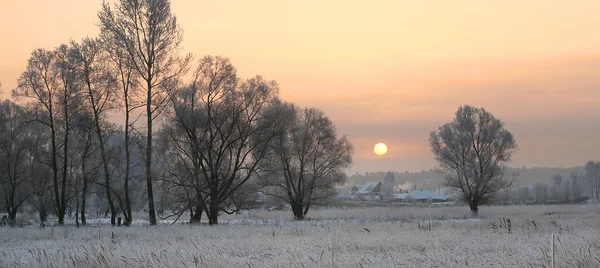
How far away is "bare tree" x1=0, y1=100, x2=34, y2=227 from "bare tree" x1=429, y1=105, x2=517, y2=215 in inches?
1440

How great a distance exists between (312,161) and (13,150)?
23.4 meters

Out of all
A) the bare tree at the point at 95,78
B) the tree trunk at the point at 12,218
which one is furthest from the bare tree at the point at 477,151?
the tree trunk at the point at 12,218

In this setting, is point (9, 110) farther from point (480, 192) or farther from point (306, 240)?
point (480, 192)

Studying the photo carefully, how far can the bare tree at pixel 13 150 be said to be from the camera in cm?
3553

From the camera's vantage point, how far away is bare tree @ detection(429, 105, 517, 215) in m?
47.1

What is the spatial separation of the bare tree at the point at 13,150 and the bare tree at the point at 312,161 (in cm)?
1858

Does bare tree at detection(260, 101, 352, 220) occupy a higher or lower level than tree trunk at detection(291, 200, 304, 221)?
higher

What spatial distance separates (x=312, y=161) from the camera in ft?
136

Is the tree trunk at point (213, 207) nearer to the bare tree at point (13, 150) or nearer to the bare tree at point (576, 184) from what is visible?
the bare tree at point (13, 150)

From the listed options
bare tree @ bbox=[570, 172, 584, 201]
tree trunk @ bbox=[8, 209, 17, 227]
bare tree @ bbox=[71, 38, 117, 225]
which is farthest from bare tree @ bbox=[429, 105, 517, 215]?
bare tree @ bbox=[570, 172, 584, 201]

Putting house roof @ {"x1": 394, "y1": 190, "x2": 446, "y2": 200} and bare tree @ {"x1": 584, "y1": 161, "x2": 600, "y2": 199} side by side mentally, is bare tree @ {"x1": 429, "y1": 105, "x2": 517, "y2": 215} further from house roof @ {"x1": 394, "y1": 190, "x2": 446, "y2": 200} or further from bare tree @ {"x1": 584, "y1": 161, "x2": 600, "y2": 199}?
house roof @ {"x1": 394, "y1": 190, "x2": 446, "y2": 200}

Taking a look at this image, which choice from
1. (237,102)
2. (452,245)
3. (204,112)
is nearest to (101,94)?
(204,112)

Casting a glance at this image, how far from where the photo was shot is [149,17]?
83.5 ft

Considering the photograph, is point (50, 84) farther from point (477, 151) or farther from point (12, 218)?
point (477, 151)
